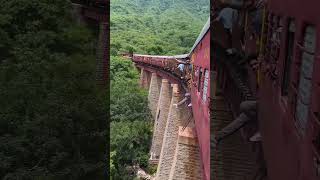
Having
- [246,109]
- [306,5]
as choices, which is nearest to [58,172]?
[246,109]

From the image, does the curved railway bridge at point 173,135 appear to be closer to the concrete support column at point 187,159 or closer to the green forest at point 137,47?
the concrete support column at point 187,159

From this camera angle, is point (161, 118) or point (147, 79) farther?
point (147, 79)

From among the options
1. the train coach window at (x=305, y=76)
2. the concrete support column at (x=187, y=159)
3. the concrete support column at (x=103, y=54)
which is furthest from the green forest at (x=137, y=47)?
the train coach window at (x=305, y=76)

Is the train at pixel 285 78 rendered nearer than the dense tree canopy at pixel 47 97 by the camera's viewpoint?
Yes

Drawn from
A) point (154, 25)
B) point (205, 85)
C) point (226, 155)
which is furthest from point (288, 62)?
point (154, 25)

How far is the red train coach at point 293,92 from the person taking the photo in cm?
113

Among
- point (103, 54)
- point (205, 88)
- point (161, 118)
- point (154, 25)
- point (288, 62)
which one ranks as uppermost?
point (154, 25)

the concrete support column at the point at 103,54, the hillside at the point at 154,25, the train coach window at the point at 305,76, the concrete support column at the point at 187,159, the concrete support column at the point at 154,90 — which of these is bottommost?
the concrete support column at the point at 187,159

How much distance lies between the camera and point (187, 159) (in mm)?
5234

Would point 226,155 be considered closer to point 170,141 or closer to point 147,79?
point 170,141

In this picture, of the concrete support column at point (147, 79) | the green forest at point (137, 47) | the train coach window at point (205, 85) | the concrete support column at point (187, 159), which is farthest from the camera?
the concrete support column at point (147, 79)

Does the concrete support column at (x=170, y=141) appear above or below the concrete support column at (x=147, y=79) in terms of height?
below

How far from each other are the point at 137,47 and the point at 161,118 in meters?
1.16

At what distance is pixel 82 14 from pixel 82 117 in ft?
5.87
